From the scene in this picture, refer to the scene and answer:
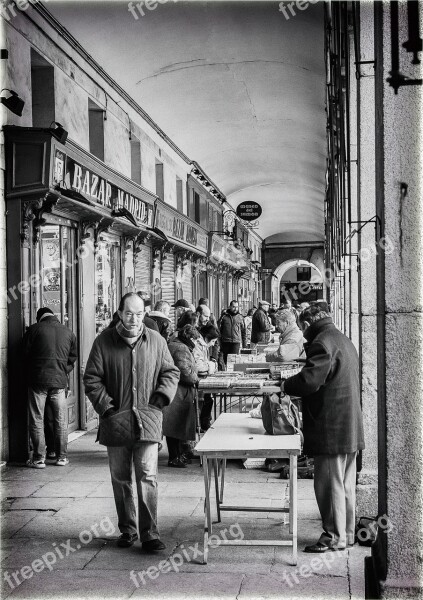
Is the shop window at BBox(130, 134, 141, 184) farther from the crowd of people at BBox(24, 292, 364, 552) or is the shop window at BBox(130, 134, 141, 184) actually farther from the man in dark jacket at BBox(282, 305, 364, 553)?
the man in dark jacket at BBox(282, 305, 364, 553)

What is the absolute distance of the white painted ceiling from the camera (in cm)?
968

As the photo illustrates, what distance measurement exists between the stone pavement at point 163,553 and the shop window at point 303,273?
133 feet

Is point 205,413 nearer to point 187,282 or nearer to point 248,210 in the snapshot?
point 187,282

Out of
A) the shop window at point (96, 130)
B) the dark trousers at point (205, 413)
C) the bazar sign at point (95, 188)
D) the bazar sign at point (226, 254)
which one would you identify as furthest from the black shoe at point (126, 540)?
the bazar sign at point (226, 254)

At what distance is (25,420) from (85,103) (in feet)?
15.3

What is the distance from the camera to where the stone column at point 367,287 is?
5879 mm

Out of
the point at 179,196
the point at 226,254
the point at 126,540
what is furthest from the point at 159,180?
the point at 126,540

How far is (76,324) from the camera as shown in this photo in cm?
1005

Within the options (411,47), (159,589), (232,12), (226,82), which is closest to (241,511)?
(159,589)

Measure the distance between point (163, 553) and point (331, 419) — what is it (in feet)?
4.90

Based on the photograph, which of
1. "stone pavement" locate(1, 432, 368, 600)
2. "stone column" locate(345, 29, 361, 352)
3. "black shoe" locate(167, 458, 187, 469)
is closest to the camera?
"stone pavement" locate(1, 432, 368, 600)

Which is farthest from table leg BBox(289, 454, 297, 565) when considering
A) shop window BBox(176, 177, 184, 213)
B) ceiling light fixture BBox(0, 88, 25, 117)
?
shop window BBox(176, 177, 184, 213)

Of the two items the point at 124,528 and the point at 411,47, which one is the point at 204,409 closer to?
the point at 124,528

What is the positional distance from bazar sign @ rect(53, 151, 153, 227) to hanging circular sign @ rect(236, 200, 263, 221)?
1313cm
